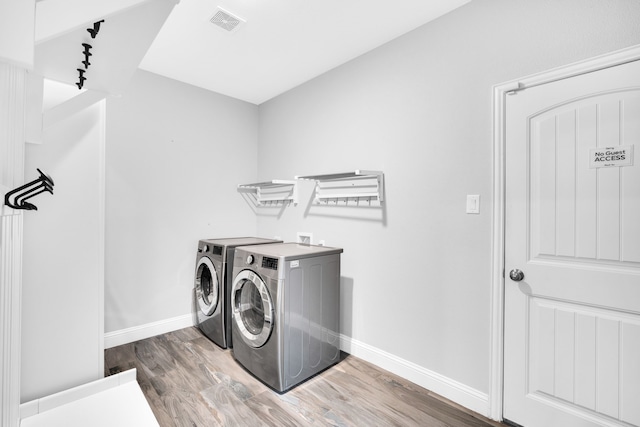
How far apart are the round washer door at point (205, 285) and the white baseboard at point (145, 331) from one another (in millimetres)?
331

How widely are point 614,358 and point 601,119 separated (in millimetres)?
1121

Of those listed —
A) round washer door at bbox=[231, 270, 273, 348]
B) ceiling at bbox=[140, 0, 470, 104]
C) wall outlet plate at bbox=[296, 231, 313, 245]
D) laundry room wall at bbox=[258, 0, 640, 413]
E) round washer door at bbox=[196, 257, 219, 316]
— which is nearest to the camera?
laundry room wall at bbox=[258, 0, 640, 413]

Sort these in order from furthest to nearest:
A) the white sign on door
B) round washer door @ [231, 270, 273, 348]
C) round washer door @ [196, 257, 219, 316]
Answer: round washer door @ [196, 257, 219, 316] < round washer door @ [231, 270, 273, 348] < the white sign on door

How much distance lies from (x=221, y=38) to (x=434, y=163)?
1802 millimetres

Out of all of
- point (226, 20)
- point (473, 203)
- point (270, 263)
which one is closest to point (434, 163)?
point (473, 203)

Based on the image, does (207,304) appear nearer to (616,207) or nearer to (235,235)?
(235,235)

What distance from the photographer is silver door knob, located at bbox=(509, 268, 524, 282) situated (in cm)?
165

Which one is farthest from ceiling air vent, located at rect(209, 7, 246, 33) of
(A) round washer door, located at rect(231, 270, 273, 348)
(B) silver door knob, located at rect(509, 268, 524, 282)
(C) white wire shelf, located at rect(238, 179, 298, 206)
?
(B) silver door knob, located at rect(509, 268, 524, 282)

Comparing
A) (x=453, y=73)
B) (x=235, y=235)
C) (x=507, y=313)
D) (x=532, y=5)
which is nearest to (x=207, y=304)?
(x=235, y=235)

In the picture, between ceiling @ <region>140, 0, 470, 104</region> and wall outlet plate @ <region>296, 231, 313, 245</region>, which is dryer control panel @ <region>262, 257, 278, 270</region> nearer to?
wall outlet plate @ <region>296, 231, 313, 245</region>

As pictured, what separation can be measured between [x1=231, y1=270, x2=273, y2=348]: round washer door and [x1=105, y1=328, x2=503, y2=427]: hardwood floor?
0.99 ft

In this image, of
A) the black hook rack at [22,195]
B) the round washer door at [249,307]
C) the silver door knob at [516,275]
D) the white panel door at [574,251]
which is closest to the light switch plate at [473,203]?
the white panel door at [574,251]

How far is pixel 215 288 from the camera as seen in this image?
2604 millimetres

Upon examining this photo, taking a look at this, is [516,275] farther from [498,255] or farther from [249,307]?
[249,307]
